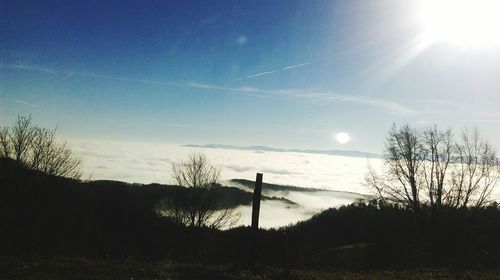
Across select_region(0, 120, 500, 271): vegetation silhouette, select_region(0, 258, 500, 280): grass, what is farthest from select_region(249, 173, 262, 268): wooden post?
select_region(0, 258, 500, 280): grass

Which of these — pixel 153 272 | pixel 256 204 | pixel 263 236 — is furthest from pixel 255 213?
pixel 263 236

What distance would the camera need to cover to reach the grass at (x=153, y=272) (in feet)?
41.9

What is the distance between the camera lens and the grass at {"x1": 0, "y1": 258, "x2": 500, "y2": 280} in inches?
503

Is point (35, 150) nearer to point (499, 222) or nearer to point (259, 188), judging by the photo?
point (259, 188)

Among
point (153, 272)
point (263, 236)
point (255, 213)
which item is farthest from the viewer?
point (263, 236)

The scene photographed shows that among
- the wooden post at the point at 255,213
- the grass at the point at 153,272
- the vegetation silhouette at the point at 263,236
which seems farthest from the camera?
the vegetation silhouette at the point at 263,236

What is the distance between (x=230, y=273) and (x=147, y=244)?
69112 mm

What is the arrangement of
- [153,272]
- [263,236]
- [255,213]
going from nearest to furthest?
[153,272] < [255,213] < [263,236]

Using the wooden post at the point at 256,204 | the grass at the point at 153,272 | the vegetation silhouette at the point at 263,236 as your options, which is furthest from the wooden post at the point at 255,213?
the grass at the point at 153,272

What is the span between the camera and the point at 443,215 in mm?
34781

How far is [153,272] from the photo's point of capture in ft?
46.0

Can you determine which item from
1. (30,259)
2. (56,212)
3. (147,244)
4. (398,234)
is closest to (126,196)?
(147,244)

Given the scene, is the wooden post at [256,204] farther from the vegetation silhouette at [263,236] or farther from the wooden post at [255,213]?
the vegetation silhouette at [263,236]

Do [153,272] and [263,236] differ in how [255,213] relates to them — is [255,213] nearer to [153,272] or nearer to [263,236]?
[153,272]
